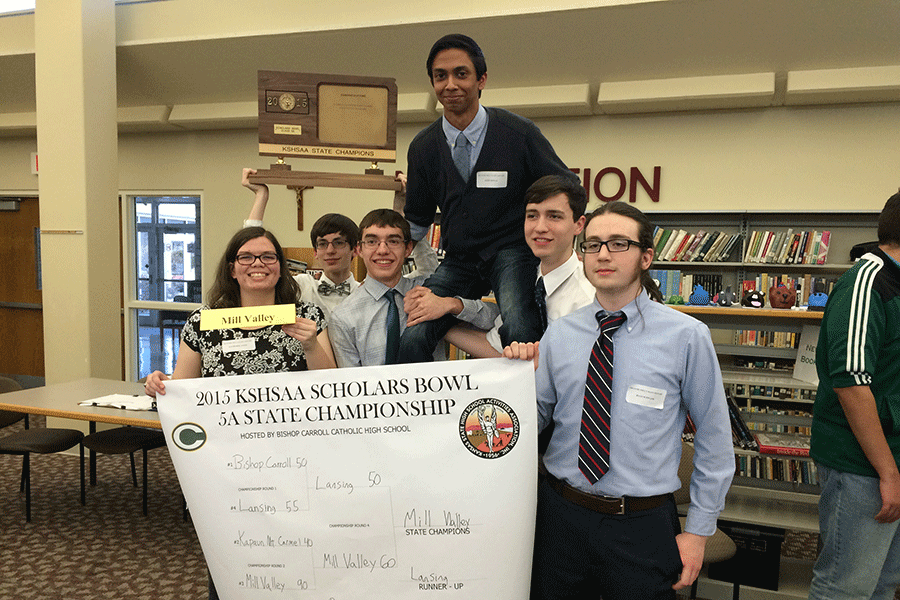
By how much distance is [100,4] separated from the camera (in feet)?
17.8

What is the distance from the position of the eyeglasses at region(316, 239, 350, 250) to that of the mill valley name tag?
1518mm

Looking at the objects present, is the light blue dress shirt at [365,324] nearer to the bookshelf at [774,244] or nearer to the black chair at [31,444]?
the black chair at [31,444]

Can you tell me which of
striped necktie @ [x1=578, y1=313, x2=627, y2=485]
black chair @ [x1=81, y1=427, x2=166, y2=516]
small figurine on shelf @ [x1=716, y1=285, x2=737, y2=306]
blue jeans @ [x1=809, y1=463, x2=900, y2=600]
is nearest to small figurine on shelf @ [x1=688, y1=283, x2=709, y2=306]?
small figurine on shelf @ [x1=716, y1=285, x2=737, y2=306]

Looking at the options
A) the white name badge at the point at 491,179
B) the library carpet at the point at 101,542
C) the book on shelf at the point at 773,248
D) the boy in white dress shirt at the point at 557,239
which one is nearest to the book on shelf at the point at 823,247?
the book on shelf at the point at 773,248

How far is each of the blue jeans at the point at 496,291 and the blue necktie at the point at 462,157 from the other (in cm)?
29

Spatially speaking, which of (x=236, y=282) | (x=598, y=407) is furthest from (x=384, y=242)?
(x=598, y=407)

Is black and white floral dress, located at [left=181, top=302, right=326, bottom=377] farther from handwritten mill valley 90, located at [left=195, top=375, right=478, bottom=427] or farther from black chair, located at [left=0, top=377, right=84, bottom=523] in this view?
black chair, located at [left=0, top=377, right=84, bottom=523]

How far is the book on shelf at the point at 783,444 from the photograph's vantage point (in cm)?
309

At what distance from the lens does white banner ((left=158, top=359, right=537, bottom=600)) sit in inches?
66.6

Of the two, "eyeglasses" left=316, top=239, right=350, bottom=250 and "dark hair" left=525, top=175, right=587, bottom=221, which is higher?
"dark hair" left=525, top=175, right=587, bottom=221

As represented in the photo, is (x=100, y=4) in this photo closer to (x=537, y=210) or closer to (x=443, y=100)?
(x=443, y=100)

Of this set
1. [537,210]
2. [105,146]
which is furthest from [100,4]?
[537,210]

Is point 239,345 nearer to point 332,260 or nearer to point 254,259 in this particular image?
point 254,259

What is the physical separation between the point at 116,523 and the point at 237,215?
153 inches
